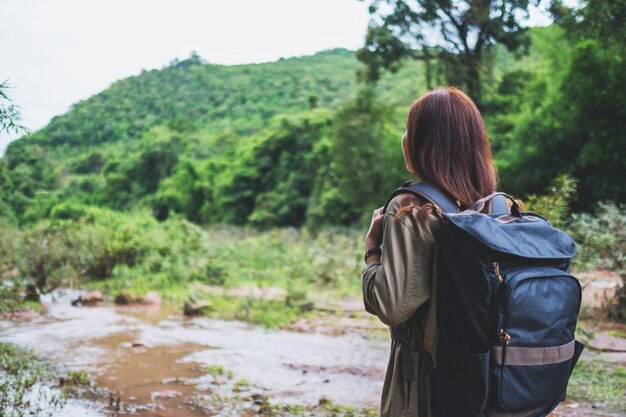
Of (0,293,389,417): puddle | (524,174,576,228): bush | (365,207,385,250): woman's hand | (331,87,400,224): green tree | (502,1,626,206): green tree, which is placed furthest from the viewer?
(331,87,400,224): green tree

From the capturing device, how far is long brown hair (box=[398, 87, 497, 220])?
156 cm

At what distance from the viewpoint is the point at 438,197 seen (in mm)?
1512

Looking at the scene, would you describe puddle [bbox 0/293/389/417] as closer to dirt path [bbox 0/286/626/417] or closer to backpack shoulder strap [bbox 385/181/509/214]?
dirt path [bbox 0/286/626/417]

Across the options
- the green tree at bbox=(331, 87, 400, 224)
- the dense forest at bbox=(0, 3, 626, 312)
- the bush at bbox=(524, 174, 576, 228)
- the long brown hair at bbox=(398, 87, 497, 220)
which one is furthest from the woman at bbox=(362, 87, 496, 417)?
the green tree at bbox=(331, 87, 400, 224)

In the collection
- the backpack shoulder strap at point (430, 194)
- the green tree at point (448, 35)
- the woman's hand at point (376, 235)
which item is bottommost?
the woman's hand at point (376, 235)

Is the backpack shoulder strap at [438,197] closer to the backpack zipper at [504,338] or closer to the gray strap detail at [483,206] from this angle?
the gray strap detail at [483,206]

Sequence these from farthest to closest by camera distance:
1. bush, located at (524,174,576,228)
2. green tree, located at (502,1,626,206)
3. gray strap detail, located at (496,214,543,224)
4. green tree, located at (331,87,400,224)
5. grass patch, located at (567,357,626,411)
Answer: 1. green tree, located at (331,87,400,224)
2. green tree, located at (502,1,626,206)
3. bush, located at (524,174,576,228)
4. grass patch, located at (567,357,626,411)
5. gray strap detail, located at (496,214,543,224)

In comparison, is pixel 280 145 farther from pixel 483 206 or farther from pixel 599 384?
pixel 483 206

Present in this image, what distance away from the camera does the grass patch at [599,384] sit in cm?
395

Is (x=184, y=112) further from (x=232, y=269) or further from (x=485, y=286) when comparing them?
(x=485, y=286)

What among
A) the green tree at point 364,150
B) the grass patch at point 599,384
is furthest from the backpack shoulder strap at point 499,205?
the green tree at point 364,150

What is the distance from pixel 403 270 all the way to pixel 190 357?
14.8 ft

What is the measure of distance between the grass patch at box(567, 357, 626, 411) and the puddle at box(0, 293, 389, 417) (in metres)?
1.45

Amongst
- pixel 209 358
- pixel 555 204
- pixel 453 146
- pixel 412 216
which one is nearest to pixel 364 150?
pixel 555 204
